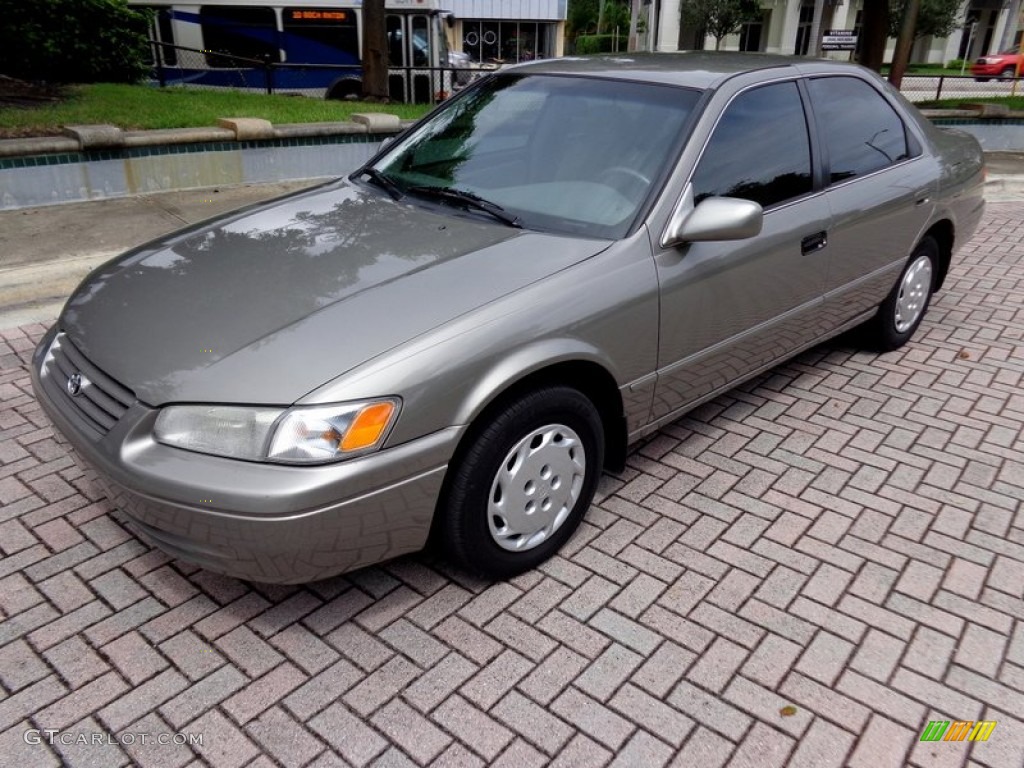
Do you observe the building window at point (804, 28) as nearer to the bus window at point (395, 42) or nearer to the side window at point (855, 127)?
Answer: the bus window at point (395, 42)

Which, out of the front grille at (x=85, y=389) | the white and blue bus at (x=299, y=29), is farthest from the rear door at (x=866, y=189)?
the white and blue bus at (x=299, y=29)

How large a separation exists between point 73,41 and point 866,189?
10.4 metres

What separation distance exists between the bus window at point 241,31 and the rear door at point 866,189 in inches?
583

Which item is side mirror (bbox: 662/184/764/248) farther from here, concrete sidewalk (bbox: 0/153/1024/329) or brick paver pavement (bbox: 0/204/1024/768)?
concrete sidewalk (bbox: 0/153/1024/329)

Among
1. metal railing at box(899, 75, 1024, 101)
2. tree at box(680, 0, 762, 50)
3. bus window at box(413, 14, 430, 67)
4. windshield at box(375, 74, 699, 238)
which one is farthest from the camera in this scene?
tree at box(680, 0, 762, 50)

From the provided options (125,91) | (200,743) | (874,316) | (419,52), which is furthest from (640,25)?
(200,743)

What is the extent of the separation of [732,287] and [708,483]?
2.87 feet

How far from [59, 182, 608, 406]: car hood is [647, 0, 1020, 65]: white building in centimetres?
4782

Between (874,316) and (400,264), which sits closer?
(400,264)

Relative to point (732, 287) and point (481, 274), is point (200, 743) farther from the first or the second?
point (732, 287)

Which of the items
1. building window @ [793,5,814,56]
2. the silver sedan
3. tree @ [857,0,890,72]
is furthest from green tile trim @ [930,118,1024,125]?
building window @ [793,5,814,56]

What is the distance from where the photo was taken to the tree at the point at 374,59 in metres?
11.9

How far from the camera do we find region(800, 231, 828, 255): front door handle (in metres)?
3.87

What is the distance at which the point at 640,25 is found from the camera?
2106 inches
